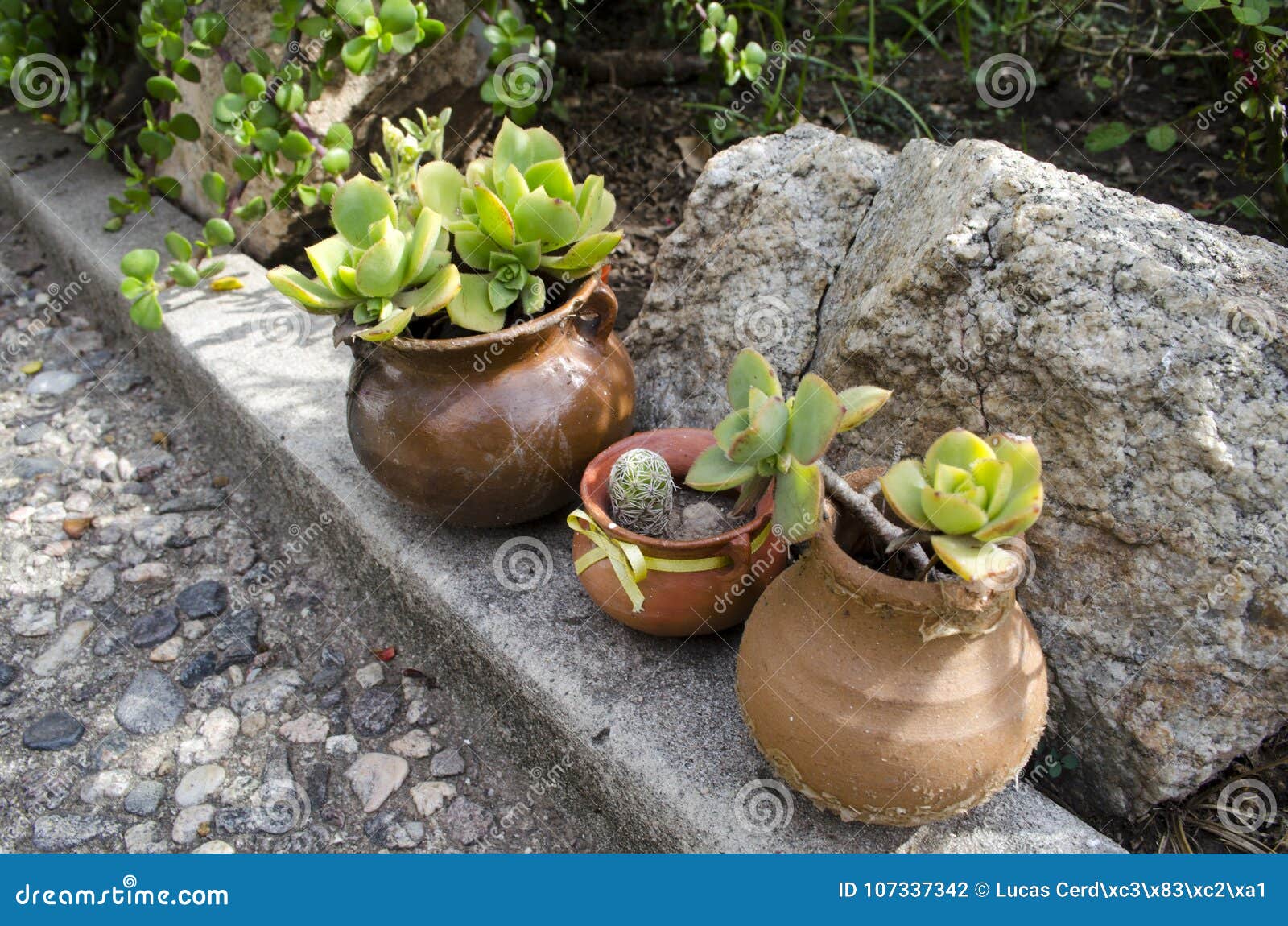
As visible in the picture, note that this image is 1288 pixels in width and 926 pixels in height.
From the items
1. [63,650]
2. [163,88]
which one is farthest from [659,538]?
[163,88]

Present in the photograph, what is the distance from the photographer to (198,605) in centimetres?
244

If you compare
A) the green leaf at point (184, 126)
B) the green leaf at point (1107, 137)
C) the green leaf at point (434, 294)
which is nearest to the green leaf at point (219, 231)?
the green leaf at point (184, 126)

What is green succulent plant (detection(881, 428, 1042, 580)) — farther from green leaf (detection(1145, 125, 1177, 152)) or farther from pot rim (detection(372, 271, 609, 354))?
green leaf (detection(1145, 125, 1177, 152))

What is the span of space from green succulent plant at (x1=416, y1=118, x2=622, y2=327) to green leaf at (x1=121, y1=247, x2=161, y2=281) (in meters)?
1.03

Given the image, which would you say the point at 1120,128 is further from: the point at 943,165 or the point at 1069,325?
the point at 1069,325

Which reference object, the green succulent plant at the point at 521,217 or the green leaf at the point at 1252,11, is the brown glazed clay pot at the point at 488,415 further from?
the green leaf at the point at 1252,11

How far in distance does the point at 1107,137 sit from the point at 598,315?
64.5 inches

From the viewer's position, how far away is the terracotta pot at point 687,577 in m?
1.76

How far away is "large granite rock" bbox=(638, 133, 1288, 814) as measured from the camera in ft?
5.12

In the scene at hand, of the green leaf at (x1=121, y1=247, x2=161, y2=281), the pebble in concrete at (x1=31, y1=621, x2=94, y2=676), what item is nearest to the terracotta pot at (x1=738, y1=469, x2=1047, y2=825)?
the pebble in concrete at (x1=31, y1=621, x2=94, y2=676)

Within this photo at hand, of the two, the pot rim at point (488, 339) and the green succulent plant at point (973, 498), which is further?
the pot rim at point (488, 339)

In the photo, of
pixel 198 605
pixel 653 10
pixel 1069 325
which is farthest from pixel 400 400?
pixel 653 10

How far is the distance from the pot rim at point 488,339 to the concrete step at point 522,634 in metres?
0.47

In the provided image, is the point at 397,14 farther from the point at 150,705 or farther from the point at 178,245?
the point at 150,705
